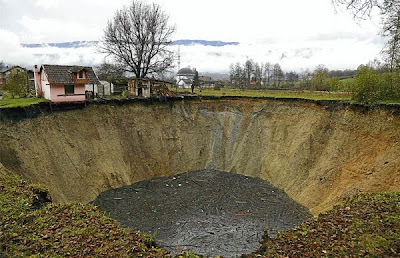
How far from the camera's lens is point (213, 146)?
2589 cm

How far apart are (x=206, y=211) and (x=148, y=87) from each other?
13960 millimetres

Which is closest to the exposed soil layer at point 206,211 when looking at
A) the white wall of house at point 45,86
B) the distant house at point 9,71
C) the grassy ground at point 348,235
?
the grassy ground at point 348,235

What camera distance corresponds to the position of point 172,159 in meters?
24.5

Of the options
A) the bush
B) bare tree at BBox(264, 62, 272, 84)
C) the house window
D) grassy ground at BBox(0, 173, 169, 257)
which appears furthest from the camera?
bare tree at BBox(264, 62, 272, 84)

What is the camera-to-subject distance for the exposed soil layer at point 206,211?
46.6 feet

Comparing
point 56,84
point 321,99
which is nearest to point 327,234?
point 321,99

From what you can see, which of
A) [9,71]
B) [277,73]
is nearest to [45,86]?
[9,71]

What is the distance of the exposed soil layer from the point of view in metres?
14.2

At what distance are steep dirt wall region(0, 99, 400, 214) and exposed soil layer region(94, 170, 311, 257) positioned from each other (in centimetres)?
143

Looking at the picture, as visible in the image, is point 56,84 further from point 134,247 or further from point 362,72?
point 362,72

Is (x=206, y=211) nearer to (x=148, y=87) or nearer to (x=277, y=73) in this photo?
(x=148, y=87)

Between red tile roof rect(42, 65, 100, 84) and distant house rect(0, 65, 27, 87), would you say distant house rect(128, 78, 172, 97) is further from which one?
distant house rect(0, 65, 27, 87)

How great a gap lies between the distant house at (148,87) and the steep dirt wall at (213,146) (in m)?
1.87

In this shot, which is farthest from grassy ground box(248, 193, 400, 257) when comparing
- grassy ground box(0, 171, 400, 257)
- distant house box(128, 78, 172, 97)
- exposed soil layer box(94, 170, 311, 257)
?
distant house box(128, 78, 172, 97)
